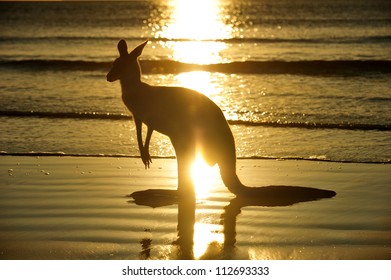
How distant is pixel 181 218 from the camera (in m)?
7.37

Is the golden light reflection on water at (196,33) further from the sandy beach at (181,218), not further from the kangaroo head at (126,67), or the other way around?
the kangaroo head at (126,67)

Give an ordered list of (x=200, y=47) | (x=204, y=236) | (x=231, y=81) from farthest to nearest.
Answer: (x=200, y=47) < (x=231, y=81) < (x=204, y=236)

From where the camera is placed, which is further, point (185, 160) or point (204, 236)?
point (185, 160)

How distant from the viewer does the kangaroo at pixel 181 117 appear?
756cm

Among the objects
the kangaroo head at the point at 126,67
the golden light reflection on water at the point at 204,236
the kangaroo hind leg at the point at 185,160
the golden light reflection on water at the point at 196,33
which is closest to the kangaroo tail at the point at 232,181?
the kangaroo hind leg at the point at 185,160

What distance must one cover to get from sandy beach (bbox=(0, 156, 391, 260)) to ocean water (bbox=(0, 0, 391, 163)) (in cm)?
157

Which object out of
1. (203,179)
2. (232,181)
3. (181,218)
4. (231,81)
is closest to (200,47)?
(231,81)

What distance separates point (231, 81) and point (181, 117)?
1346cm

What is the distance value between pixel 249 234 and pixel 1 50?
26.6m

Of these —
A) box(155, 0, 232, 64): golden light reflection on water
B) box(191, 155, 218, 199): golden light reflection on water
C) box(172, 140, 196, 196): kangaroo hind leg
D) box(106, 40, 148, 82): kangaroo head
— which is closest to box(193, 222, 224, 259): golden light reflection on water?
box(172, 140, 196, 196): kangaroo hind leg

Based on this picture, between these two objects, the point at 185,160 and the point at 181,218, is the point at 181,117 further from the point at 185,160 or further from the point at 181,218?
the point at 181,218

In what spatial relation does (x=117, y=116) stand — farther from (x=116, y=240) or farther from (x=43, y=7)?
(x=43, y=7)

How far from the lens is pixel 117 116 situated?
14.5 meters
